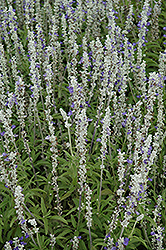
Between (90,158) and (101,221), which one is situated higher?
(90,158)

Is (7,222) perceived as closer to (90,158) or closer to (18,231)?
(18,231)

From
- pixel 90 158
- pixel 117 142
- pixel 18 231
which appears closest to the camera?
pixel 18 231

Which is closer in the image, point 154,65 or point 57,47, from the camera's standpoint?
point 57,47

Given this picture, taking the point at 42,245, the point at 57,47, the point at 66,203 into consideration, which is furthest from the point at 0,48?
the point at 42,245

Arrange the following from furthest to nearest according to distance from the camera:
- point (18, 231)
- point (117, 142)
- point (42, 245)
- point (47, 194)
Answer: point (117, 142) < point (47, 194) < point (18, 231) < point (42, 245)

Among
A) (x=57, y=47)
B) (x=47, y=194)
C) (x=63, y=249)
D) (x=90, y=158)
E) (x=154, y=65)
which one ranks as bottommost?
(x=63, y=249)

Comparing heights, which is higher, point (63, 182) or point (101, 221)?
point (63, 182)

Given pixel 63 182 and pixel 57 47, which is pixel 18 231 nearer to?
pixel 63 182

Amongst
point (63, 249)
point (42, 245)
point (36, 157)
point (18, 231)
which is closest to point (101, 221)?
point (63, 249)

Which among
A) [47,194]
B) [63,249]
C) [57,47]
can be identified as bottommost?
[63,249]
